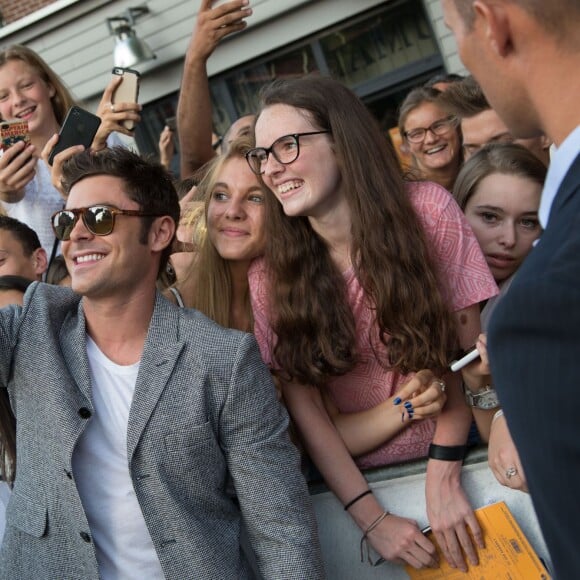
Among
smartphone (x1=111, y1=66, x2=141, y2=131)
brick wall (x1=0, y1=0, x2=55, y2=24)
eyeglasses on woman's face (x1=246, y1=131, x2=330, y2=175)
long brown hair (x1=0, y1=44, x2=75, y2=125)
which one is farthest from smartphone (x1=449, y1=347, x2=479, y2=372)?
brick wall (x1=0, y1=0, x2=55, y2=24)

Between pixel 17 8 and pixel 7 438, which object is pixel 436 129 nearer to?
pixel 7 438

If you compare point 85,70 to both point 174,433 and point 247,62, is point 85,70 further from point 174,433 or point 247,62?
point 174,433

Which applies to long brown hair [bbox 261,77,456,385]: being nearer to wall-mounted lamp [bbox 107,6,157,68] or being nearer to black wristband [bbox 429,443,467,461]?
black wristband [bbox 429,443,467,461]

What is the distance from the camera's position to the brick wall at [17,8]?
10.7 m

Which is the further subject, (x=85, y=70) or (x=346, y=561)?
(x=85, y=70)

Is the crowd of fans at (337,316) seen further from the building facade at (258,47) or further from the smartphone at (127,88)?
the building facade at (258,47)

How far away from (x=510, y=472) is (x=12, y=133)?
2.35m

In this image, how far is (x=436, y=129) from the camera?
169 inches

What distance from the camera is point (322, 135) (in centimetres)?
268

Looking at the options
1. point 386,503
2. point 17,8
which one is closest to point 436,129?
point 386,503

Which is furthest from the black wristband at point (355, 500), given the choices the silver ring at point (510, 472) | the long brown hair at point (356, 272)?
the silver ring at point (510, 472)

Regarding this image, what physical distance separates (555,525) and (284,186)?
1.81m

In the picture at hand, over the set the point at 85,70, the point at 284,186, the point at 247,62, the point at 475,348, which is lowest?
the point at 475,348

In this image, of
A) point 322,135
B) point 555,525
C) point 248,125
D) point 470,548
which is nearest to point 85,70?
point 248,125
